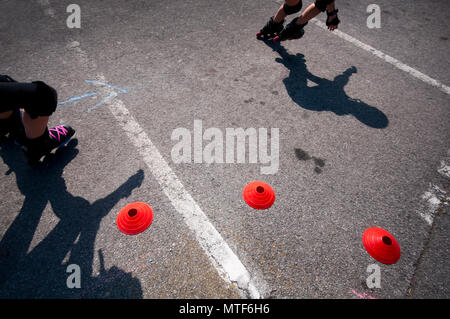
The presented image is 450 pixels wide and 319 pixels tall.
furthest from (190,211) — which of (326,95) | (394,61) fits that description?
(394,61)

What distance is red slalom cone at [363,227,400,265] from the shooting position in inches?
81.1

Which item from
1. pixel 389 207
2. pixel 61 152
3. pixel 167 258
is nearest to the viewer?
pixel 167 258

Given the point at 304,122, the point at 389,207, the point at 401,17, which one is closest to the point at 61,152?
the point at 304,122

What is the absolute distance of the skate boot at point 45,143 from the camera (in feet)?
7.64

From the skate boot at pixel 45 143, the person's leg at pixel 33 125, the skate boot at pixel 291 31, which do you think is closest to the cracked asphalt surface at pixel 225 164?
the skate boot at pixel 45 143

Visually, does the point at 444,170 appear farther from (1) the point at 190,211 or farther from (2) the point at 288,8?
(2) the point at 288,8

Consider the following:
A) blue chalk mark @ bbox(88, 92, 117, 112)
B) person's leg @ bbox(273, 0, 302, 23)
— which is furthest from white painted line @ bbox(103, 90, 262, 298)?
person's leg @ bbox(273, 0, 302, 23)

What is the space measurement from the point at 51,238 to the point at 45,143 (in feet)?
3.38

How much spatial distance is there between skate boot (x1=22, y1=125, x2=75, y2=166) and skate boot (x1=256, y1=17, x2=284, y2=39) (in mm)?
3730

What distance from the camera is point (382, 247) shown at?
2076 millimetres

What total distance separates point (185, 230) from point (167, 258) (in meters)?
0.29

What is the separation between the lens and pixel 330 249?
6.93ft

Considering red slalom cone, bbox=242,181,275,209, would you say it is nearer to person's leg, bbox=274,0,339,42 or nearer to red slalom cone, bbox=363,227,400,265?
red slalom cone, bbox=363,227,400,265
